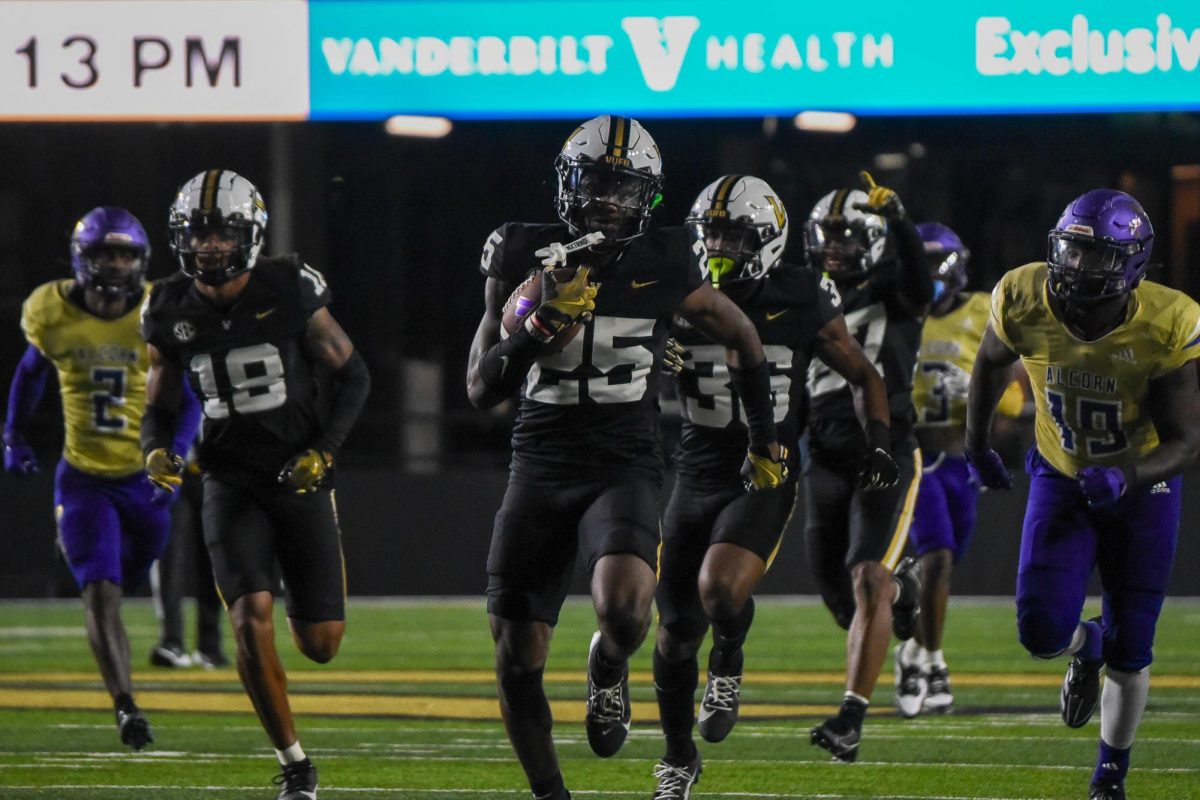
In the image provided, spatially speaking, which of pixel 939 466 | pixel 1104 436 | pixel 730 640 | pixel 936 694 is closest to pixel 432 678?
pixel 936 694

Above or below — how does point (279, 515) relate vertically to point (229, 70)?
below

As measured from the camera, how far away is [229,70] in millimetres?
11867

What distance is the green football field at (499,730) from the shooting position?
6.22 metres

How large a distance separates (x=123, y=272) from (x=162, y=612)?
2.93 metres

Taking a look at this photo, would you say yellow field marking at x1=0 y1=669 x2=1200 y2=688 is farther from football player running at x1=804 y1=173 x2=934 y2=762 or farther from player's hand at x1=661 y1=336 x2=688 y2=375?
player's hand at x1=661 y1=336 x2=688 y2=375

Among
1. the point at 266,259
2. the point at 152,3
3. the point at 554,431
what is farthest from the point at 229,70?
the point at 554,431

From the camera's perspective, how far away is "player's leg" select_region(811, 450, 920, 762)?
6.45 metres

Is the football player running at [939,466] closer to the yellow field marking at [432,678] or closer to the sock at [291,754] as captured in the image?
the yellow field marking at [432,678]

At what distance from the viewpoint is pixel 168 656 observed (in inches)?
392

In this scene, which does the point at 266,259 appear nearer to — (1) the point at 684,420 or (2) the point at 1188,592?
(1) the point at 684,420

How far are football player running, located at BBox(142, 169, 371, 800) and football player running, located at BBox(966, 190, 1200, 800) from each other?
1866mm

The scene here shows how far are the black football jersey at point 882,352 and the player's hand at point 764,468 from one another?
1.44 meters

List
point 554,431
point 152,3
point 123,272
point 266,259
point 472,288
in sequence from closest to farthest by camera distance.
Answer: point 554,431 → point 266,259 → point 123,272 → point 152,3 → point 472,288

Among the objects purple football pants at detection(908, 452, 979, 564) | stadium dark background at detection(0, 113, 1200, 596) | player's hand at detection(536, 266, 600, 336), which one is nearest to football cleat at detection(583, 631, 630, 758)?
player's hand at detection(536, 266, 600, 336)
